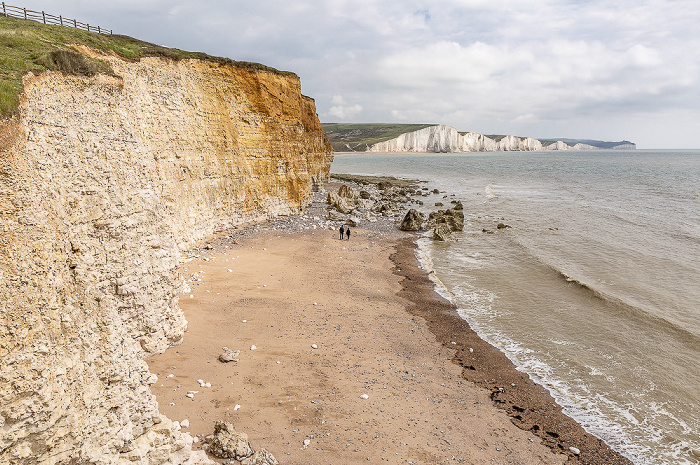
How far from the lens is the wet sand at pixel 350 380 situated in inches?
379

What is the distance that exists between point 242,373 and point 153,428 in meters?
4.16

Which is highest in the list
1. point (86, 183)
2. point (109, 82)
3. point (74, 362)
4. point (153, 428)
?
point (109, 82)

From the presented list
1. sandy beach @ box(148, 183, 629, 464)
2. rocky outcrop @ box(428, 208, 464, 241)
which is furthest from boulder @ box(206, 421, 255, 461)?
rocky outcrop @ box(428, 208, 464, 241)

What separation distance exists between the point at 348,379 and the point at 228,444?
4579 mm

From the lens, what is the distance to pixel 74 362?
6.18m

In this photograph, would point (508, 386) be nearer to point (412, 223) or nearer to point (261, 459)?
point (261, 459)

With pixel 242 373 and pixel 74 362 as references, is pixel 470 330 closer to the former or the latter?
pixel 242 373

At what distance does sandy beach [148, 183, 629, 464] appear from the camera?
9.62 metres

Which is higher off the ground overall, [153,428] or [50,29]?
[50,29]

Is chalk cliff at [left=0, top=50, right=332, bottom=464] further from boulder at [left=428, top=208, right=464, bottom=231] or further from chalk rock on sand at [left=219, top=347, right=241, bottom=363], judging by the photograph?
boulder at [left=428, top=208, right=464, bottom=231]

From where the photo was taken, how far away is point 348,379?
12.1 m

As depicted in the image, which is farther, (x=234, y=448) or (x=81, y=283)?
(x=234, y=448)

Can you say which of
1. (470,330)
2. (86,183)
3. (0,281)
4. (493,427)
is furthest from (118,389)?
(470,330)

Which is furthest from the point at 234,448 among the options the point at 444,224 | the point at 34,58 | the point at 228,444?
the point at 444,224
